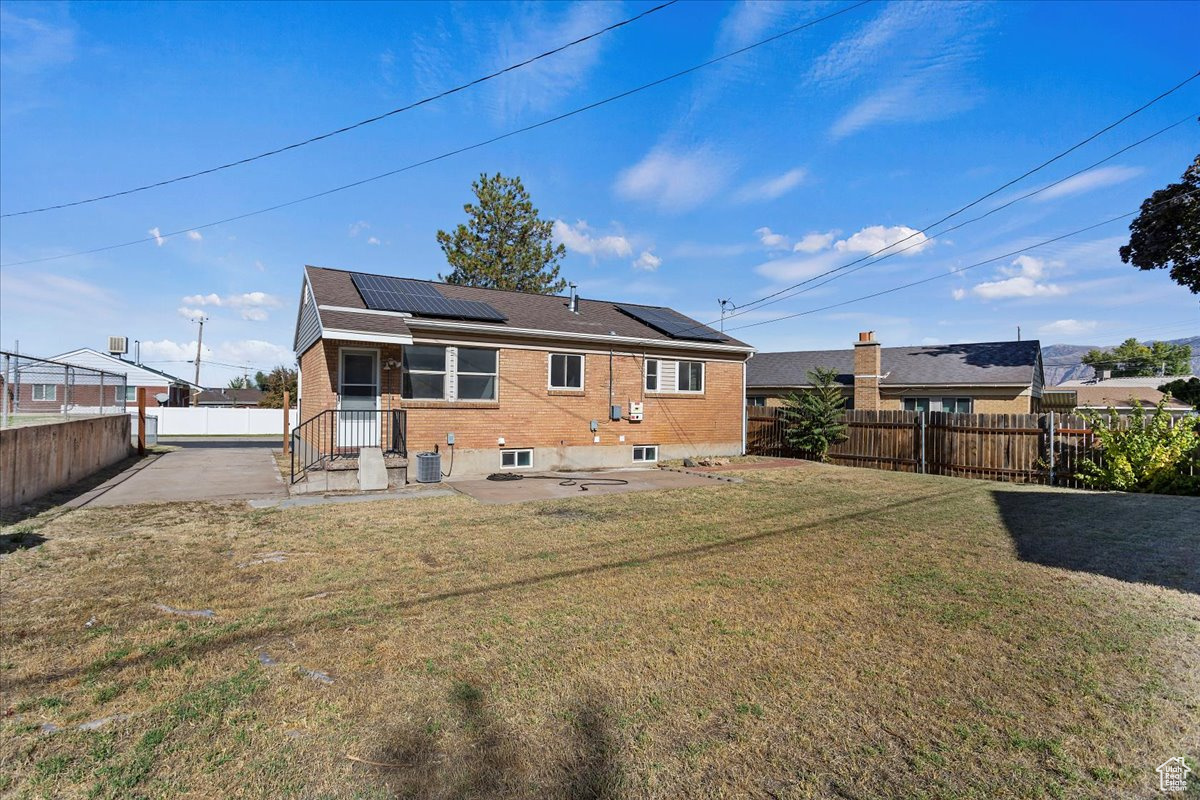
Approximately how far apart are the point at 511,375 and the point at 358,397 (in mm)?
3533

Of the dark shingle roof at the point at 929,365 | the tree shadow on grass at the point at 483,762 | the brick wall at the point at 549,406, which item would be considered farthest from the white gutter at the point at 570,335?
the tree shadow on grass at the point at 483,762

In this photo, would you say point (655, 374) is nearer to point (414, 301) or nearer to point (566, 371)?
point (566, 371)

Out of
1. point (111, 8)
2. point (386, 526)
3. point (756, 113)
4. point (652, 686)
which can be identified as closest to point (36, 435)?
point (386, 526)

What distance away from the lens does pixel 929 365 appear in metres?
24.2

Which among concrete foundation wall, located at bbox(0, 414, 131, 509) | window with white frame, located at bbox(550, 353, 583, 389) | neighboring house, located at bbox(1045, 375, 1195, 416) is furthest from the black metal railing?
neighboring house, located at bbox(1045, 375, 1195, 416)

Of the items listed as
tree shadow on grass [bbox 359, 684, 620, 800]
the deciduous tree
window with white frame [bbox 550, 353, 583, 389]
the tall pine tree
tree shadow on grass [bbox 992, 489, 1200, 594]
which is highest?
the tall pine tree

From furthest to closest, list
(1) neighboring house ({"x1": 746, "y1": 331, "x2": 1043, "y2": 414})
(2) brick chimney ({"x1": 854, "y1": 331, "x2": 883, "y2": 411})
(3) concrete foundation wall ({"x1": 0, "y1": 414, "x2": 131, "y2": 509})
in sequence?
(2) brick chimney ({"x1": 854, "y1": 331, "x2": 883, "y2": 411})
(1) neighboring house ({"x1": 746, "y1": 331, "x2": 1043, "y2": 414})
(3) concrete foundation wall ({"x1": 0, "y1": 414, "x2": 131, "y2": 509})

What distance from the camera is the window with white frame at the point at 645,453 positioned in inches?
619

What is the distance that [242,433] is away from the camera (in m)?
32.8

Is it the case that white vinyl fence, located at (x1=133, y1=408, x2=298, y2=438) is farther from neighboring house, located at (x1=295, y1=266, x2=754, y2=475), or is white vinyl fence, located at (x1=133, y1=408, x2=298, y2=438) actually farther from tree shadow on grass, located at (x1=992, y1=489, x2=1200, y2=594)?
tree shadow on grass, located at (x1=992, y1=489, x2=1200, y2=594)

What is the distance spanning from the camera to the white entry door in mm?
12414

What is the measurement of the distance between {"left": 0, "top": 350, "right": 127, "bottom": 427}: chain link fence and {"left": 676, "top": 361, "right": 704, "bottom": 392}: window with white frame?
13830 millimetres

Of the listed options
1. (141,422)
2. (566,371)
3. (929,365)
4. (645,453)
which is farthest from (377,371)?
(929,365)

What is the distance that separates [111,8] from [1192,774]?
53.6 ft
